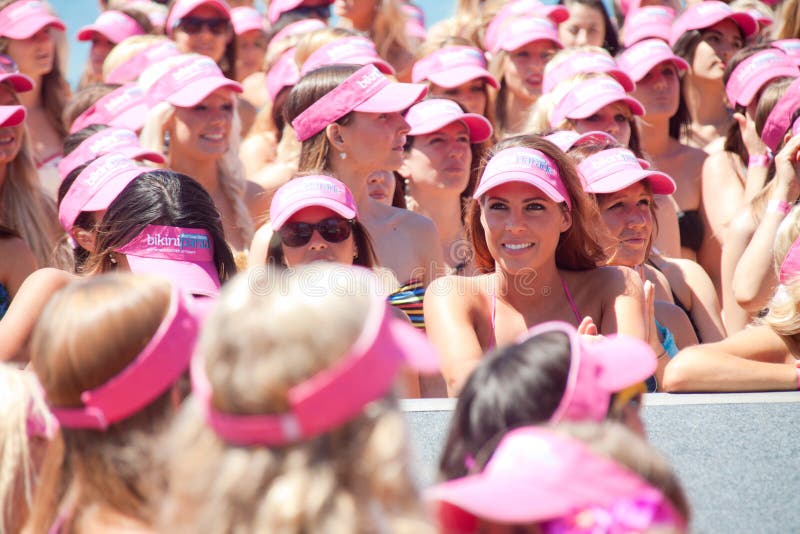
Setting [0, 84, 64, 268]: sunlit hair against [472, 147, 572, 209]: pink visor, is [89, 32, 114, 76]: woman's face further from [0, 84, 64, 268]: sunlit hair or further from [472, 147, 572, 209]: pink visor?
[472, 147, 572, 209]: pink visor

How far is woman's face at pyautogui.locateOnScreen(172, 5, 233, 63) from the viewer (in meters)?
6.80

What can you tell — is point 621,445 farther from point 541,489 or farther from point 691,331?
point 691,331

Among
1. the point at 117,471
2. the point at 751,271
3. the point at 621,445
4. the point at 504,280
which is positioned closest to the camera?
the point at 621,445

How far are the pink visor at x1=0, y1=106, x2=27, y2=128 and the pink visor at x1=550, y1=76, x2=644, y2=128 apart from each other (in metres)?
2.54

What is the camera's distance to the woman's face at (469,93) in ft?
19.5

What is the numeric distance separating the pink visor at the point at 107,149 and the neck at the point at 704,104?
3446mm

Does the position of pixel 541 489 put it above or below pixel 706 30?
above

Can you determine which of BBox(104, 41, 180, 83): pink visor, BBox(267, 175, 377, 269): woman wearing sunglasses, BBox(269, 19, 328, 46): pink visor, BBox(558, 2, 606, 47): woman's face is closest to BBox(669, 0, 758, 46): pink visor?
BBox(558, 2, 606, 47): woman's face

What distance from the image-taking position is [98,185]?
393cm

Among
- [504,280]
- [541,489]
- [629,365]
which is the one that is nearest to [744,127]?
[504,280]

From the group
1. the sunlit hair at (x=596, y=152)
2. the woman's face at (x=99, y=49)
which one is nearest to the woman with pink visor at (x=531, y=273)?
the sunlit hair at (x=596, y=152)

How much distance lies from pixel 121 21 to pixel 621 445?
20.9 feet

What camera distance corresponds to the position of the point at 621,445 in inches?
63.5

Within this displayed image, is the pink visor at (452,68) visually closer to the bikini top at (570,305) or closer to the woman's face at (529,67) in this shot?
the woman's face at (529,67)
